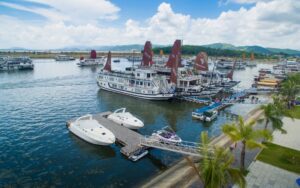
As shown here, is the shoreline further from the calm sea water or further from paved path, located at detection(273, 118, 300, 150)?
paved path, located at detection(273, 118, 300, 150)

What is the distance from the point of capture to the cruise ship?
66750 mm

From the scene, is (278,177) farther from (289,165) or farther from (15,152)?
(15,152)

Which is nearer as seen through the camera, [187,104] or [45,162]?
[45,162]

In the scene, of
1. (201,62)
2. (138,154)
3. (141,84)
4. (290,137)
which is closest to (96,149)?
(138,154)

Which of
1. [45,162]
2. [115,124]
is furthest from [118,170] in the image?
[115,124]

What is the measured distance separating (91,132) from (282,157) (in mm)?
27842

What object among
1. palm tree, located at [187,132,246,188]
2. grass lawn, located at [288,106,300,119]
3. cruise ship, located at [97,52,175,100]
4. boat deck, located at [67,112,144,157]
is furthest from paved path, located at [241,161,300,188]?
cruise ship, located at [97,52,175,100]

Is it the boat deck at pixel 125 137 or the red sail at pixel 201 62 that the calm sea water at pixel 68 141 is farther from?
the red sail at pixel 201 62

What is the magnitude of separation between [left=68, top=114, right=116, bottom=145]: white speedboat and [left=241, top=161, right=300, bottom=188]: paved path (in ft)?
65.1

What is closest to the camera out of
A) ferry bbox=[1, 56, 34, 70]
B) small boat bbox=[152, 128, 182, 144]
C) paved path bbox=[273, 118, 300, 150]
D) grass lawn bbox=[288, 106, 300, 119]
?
paved path bbox=[273, 118, 300, 150]

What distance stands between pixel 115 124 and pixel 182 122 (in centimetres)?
1493

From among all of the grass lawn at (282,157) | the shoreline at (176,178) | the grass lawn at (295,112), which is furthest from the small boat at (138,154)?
the grass lawn at (295,112)

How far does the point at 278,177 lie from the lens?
2566 cm

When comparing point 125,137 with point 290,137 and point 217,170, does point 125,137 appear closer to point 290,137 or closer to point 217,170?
point 217,170
